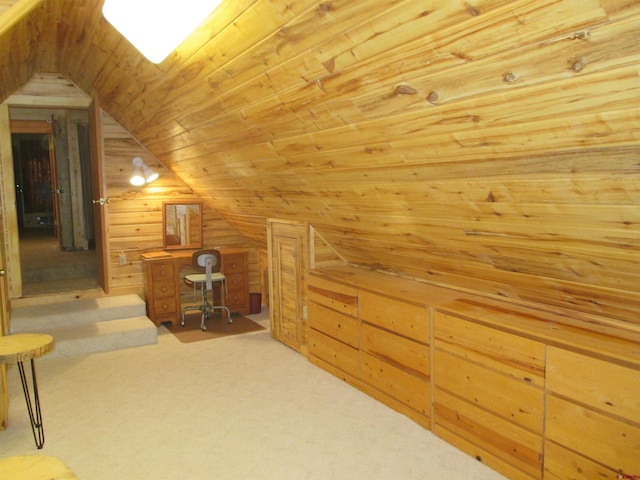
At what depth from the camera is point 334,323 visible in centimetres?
377

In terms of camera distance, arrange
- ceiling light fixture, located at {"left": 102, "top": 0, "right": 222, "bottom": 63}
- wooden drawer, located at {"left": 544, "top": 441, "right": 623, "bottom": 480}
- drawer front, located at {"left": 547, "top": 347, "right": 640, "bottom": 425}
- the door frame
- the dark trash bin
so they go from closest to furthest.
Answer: ceiling light fixture, located at {"left": 102, "top": 0, "right": 222, "bottom": 63} → drawer front, located at {"left": 547, "top": 347, "right": 640, "bottom": 425} → wooden drawer, located at {"left": 544, "top": 441, "right": 623, "bottom": 480} → the door frame → the dark trash bin

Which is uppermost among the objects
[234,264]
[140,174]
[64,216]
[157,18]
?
[157,18]

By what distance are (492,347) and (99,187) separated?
4182 millimetres

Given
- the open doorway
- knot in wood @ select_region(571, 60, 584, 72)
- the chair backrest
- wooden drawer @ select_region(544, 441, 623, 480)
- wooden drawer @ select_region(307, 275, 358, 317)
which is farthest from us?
the open doorway

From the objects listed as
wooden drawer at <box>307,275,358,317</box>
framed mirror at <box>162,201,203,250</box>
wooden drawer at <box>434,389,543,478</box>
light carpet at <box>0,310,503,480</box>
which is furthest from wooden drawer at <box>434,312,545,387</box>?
framed mirror at <box>162,201,203,250</box>

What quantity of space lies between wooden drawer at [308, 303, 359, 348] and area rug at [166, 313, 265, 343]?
123 cm

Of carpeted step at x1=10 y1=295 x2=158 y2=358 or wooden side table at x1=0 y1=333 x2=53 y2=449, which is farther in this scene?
carpeted step at x1=10 y1=295 x2=158 y2=358

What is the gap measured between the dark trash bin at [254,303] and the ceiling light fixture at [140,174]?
1.67 metres

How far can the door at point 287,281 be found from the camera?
421 centimetres

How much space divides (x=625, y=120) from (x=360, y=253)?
249 centimetres

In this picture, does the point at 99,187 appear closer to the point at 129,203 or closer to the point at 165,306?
the point at 129,203

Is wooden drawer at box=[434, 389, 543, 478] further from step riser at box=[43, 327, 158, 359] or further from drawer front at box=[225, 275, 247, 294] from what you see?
drawer front at box=[225, 275, 247, 294]

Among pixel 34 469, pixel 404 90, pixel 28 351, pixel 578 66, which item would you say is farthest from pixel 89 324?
pixel 578 66

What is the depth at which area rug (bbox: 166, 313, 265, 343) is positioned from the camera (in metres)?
4.88
